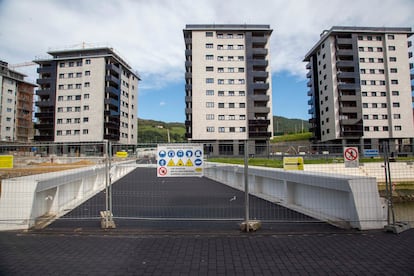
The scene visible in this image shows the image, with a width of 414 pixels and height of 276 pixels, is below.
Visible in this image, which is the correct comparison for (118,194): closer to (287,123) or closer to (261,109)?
(261,109)

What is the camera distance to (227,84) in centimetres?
5078

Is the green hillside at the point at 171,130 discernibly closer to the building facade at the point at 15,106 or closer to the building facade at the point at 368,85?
the building facade at the point at 15,106

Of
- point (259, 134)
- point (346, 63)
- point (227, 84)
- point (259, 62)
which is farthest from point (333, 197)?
point (346, 63)

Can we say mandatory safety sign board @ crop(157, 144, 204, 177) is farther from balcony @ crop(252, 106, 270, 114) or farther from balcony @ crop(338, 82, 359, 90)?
balcony @ crop(338, 82, 359, 90)

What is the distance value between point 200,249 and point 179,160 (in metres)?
2.04

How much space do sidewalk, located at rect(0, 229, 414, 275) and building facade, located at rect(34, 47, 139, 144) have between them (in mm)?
52663

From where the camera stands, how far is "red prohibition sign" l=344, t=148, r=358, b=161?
18.6 ft

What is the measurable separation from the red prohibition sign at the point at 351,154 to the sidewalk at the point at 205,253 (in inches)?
64.7

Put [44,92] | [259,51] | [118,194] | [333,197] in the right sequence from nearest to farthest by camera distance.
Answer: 1. [333,197]
2. [118,194]
3. [259,51]
4. [44,92]

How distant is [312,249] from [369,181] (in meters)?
2.10

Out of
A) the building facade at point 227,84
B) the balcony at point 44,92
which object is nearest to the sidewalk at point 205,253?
the building facade at point 227,84

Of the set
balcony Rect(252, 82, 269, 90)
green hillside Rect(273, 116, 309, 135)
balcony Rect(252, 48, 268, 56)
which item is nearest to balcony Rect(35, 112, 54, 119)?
balcony Rect(252, 82, 269, 90)

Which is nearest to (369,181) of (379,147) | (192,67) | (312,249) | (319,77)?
(379,147)

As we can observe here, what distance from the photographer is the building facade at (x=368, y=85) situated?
1993 inches
